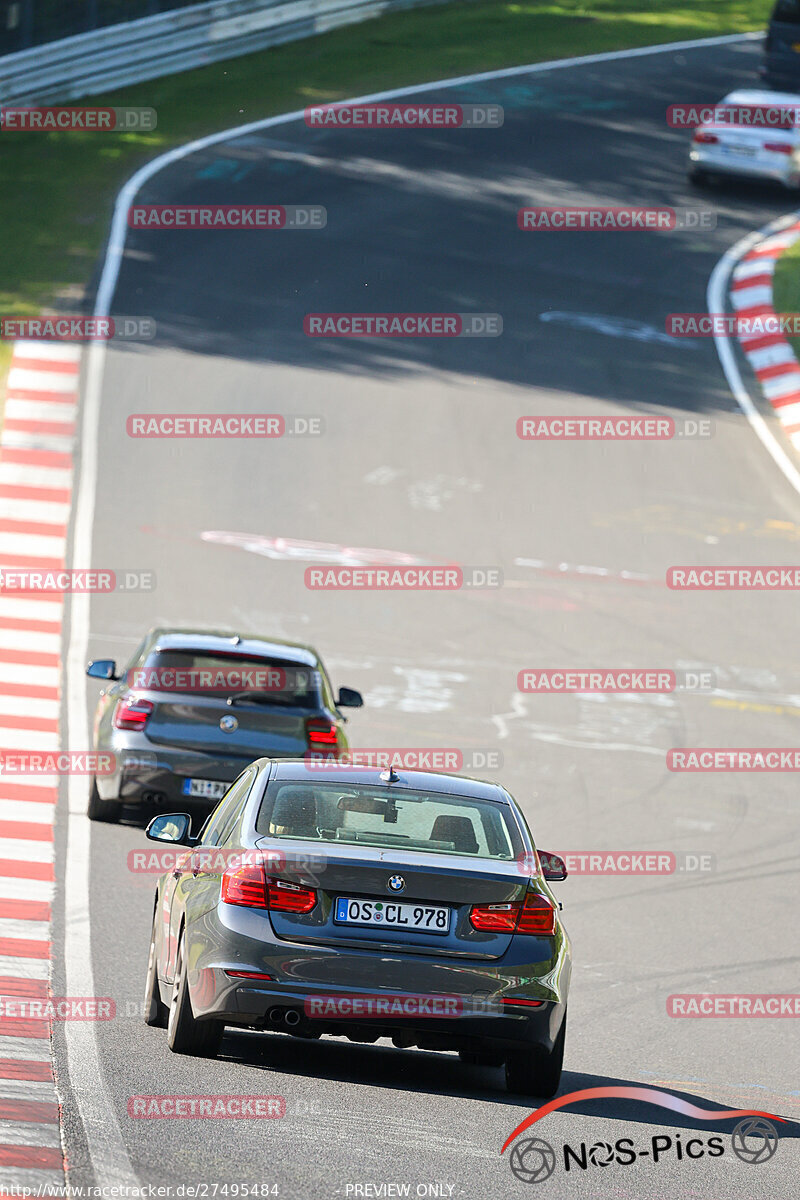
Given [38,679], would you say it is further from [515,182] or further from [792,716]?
[515,182]

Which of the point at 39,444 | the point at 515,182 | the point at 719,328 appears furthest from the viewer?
the point at 515,182

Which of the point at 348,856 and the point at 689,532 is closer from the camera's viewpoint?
the point at 348,856

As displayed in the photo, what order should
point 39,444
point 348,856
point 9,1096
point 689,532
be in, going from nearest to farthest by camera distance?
point 9,1096 → point 348,856 → point 689,532 → point 39,444

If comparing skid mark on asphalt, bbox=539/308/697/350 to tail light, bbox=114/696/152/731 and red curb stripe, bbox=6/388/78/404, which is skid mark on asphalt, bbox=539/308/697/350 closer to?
red curb stripe, bbox=6/388/78/404

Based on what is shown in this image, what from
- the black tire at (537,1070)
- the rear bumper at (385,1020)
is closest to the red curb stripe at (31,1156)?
the rear bumper at (385,1020)

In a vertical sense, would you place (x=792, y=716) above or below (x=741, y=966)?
below

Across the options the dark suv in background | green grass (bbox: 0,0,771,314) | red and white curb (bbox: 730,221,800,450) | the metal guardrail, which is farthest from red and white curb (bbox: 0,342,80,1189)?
the dark suv in background

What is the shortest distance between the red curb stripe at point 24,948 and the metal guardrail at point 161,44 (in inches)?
1035

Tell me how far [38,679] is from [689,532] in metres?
8.32

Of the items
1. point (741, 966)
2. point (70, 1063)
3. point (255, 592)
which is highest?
point (70, 1063)

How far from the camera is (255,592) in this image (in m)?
20.9

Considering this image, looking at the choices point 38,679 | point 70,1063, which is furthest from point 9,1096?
point 38,679

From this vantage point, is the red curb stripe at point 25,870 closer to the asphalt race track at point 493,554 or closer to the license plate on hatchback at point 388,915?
the asphalt race track at point 493,554

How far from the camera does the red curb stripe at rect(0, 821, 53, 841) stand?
13.7 meters
